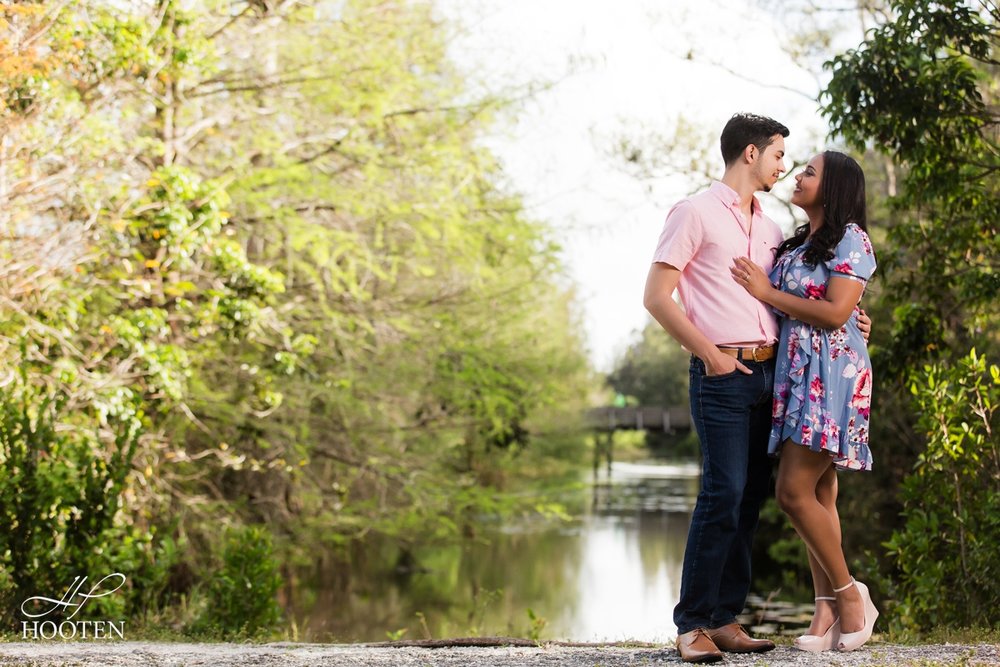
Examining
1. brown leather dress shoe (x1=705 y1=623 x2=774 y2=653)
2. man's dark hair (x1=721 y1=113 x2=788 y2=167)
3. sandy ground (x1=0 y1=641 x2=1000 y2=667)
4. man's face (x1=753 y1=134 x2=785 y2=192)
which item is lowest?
sandy ground (x1=0 y1=641 x2=1000 y2=667)

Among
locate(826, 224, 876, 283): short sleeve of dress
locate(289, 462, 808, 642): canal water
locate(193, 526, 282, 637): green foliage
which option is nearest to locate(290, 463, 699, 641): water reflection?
locate(289, 462, 808, 642): canal water

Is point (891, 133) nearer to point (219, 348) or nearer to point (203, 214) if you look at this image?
point (203, 214)

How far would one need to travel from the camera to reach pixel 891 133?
296 inches

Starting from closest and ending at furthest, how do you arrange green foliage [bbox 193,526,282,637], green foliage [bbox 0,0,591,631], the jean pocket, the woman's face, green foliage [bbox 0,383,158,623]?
1. the jean pocket
2. the woman's face
3. green foliage [bbox 0,383,158,623]
4. green foliage [bbox 193,526,282,637]
5. green foliage [bbox 0,0,591,631]

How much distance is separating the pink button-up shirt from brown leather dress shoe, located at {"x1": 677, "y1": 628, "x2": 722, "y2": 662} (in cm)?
100

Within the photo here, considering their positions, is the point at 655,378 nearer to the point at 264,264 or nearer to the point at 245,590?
the point at 264,264

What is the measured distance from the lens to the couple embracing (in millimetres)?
3949

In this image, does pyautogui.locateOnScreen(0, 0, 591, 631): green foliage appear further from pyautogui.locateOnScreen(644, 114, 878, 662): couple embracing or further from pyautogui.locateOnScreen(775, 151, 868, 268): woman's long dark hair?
pyautogui.locateOnScreen(775, 151, 868, 268): woman's long dark hair

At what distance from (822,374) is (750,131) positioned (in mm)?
883

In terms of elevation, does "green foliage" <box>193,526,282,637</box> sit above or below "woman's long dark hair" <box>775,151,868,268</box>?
below

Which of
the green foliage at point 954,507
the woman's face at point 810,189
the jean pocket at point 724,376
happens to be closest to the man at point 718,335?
the jean pocket at point 724,376

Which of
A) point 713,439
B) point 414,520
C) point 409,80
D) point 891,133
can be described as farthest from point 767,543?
point 713,439

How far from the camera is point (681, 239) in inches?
→ 155

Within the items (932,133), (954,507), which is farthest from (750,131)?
(932,133)
